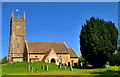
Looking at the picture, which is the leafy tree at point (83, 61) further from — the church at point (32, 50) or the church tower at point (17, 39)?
the church tower at point (17, 39)

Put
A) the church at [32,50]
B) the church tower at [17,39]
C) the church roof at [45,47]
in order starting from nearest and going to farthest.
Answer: the church at [32,50]
the church roof at [45,47]
the church tower at [17,39]

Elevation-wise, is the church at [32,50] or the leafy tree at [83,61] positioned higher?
the church at [32,50]

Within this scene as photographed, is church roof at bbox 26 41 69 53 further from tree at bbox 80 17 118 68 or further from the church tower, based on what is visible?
tree at bbox 80 17 118 68

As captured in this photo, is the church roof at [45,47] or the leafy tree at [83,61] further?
the leafy tree at [83,61]

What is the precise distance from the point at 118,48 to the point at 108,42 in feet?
12.4

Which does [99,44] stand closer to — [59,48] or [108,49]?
[108,49]

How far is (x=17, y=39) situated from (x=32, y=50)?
36.5ft

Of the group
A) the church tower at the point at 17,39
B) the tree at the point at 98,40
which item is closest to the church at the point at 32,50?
the church tower at the point at 17,39

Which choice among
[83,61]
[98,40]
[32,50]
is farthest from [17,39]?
[98,40]

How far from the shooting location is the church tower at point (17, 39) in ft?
200

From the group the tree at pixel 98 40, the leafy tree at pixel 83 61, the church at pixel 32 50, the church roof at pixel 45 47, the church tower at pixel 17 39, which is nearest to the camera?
the tree at pixel 98 40

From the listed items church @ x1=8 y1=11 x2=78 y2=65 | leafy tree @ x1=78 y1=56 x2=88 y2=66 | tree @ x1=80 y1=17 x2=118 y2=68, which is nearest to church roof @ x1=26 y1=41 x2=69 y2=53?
church @ x1=8 y1=11 x2=78 y2=65

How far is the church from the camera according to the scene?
5225cm

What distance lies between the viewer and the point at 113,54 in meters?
39.2
